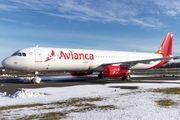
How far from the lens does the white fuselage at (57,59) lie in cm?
2030

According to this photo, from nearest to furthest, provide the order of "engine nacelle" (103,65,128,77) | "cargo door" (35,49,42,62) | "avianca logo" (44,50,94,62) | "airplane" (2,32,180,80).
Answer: "airplane" (2,32,180,80)
"cargo door" (35,49,42,62)
"avianca logo" (44,50,94,62)
"engine nacelle" (103,65,128,77)

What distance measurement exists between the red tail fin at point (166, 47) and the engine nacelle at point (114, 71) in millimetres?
15198

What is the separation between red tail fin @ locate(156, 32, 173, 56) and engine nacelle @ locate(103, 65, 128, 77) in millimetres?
15198

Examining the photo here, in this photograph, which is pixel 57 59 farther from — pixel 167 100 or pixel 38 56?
pixel 167 100

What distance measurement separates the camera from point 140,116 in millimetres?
6379

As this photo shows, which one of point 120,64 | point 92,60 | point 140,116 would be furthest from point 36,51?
point 140,116

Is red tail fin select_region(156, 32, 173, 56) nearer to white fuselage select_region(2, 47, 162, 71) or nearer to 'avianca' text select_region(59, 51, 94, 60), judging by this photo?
white fuselage select_region(2, 47, 162, 71)

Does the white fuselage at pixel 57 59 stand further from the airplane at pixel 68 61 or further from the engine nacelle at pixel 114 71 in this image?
the engine nacelle at pixel 114 71

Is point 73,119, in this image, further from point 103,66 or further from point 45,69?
point 103,66

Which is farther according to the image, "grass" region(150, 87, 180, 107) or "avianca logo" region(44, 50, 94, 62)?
"avianca logo" region(44, 50, 94, 62)

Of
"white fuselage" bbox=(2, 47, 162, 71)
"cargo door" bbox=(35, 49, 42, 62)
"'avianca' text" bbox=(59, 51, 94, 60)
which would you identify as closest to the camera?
"white fuselage" bbox=(2, 47, 162, 71)

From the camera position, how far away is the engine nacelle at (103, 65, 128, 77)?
73.5 ft

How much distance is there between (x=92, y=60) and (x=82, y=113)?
18235 millimetres

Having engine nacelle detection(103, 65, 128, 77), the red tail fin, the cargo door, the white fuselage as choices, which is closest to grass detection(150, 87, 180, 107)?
engine nacelle detection(103, 65, 128, 77)
